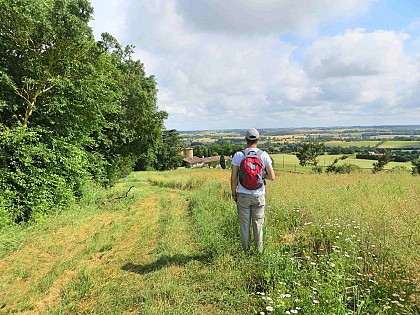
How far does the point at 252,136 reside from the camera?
15.5ft

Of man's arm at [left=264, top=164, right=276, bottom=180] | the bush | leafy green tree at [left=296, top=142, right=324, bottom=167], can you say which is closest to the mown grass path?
the bush

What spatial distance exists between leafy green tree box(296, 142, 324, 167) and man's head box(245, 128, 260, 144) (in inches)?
1259

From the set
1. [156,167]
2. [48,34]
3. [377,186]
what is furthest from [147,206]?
[156,167]

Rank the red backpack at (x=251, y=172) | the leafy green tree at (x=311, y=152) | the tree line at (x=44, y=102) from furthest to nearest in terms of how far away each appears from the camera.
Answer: the leafy green tree at (x=311, y=152) → the tree line at (x=44, y=102) → the red backpack at (x=251, y=172)

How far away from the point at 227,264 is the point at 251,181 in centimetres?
150

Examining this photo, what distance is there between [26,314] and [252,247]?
3566 millimetres

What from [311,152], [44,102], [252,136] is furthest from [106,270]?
[311,152]

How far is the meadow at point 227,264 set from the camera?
354 centimetres

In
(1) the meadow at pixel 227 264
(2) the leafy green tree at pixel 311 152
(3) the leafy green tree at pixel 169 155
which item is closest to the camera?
(1) the meadow at pixel 227 264

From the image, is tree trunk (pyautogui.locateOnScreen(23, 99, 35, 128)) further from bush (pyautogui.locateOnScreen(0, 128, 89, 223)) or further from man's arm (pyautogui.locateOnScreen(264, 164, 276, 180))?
man's arm (pyautogui.locateOnScreen(264, 164, 276, 180))

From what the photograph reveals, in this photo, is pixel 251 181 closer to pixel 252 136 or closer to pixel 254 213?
pixel 254 213

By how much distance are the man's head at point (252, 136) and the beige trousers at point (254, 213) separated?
3.10 ft

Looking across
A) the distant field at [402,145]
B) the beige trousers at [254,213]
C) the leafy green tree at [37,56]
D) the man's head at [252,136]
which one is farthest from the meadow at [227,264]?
the distant field at [402,145]

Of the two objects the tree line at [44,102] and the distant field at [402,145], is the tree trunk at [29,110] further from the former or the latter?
the distant field at [402,145]
